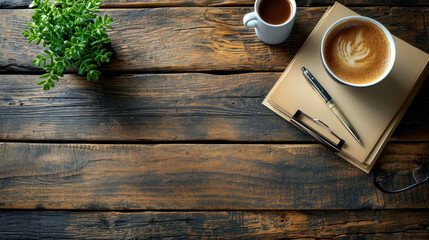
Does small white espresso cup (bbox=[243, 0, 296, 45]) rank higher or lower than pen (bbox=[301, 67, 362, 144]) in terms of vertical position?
higher

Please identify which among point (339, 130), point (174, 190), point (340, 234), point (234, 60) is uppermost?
point (234, 60)

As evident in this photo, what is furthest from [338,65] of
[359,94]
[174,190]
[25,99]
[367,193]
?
[25,99]

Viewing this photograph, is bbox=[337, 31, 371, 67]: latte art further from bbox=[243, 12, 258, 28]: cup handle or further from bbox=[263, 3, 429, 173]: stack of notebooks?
bbox=[243, 12, 258, 28]: cup handle

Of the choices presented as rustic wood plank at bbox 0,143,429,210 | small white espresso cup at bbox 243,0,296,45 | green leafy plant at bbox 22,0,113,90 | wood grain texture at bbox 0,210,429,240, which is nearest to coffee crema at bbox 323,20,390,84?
small white espresso cup at bbox 243,0,296,45

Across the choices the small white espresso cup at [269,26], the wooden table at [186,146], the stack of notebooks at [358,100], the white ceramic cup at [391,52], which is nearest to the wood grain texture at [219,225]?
the wooden table at [186,146]

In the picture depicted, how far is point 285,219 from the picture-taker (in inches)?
36.2

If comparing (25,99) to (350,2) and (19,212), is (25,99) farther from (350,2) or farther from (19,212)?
(350,2)

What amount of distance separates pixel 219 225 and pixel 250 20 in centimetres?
60

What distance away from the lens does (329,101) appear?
2.93 feet

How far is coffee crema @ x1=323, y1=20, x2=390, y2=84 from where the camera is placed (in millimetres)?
857

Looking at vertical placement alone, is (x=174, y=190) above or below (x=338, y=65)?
below

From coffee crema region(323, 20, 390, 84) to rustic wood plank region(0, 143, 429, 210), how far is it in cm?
23

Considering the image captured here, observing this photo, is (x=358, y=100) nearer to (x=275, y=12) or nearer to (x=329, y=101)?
(x=329, y=101)

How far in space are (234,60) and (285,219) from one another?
0.50 m
